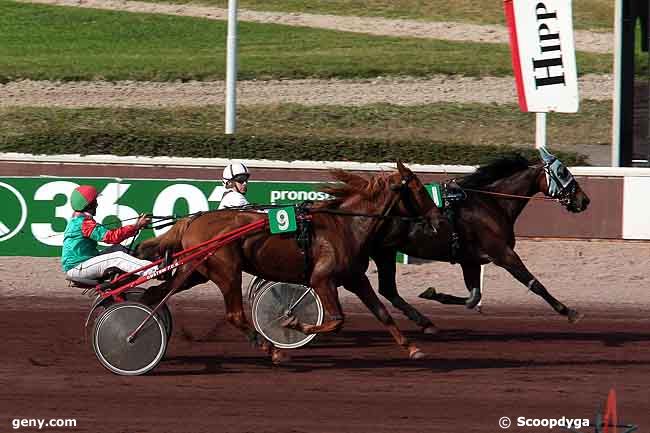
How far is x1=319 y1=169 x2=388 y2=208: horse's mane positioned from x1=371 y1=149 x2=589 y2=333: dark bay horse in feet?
3.31

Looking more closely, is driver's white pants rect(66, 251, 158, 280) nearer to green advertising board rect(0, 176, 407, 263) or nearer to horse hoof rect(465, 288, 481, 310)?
horse hoof rect(465, 288, 481, 310)

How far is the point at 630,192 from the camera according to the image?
15.1 m

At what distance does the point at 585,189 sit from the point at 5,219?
706 centimetres

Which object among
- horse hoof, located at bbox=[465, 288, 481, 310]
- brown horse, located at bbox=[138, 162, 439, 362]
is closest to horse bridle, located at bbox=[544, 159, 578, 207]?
horse hoof, located at bbox=[465, 288, 481, 310]

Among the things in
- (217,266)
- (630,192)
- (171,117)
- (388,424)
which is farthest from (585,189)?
(171,117)

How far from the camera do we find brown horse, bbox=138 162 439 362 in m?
9.98

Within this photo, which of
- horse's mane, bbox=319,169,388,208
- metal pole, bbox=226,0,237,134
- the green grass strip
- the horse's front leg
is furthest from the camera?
the green grass strip

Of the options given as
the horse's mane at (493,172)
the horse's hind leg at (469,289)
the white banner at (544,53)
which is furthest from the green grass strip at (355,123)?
the horse's hind leg at (469,289)

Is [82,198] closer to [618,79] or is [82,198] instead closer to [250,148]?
[250,148]

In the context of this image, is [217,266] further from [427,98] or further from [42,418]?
[427,98]

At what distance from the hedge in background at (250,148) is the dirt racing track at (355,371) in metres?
2.50

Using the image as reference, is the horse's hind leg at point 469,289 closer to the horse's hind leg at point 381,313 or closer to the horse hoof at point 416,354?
the horse's hind leg at point 381,313

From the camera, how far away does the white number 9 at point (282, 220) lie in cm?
995

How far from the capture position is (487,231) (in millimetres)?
11797
